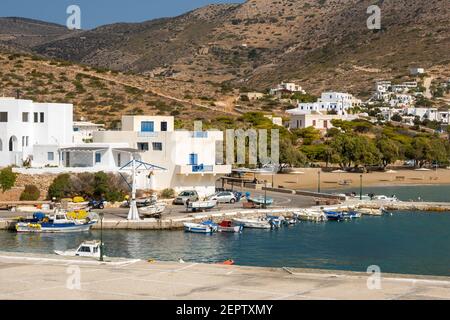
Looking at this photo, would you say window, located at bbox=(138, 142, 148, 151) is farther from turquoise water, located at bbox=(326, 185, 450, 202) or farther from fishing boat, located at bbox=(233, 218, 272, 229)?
turquoise water, located at bbox=(326, 185, 450, 202)

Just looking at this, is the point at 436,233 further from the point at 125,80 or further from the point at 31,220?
the point at 125,80

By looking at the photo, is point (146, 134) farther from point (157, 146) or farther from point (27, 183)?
point (27, 183)

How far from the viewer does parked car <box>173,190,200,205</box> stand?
53.6 meters

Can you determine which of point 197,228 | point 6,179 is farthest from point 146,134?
point 197,228

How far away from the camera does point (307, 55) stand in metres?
198

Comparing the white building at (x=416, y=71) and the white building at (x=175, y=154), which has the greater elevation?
the white building at (x=416, y=71)

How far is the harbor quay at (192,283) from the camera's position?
79.0ft

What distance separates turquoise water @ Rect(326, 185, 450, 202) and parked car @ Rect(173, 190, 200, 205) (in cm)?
1811

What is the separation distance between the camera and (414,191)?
7381 cm

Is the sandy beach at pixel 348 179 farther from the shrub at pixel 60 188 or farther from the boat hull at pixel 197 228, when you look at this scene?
the boat hull at pixel 197 228

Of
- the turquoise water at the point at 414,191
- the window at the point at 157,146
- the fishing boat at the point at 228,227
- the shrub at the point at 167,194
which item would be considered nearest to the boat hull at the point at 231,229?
the fishing boat at the point at 228,227

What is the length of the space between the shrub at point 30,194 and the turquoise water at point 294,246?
7.50 meters

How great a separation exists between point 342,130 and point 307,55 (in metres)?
96.5

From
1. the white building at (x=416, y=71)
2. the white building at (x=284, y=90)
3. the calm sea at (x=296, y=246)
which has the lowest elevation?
the calm sea at (x=296, y=246)
